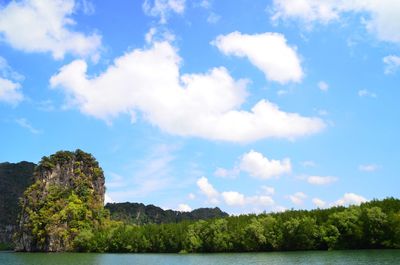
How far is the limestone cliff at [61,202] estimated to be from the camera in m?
122

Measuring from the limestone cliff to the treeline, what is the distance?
11.0 metres

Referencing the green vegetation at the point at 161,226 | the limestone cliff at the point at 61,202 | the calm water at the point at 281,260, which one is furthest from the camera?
the limestone cliff at the point at 61,202

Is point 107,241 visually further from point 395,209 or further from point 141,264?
point 395,209

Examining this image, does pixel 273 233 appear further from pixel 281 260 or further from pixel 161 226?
pixel 161 226

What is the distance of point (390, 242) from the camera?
227 feet

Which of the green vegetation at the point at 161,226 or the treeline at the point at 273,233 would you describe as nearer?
the treeline at the point at 273,233

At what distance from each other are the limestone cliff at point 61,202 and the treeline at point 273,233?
36.1 ft

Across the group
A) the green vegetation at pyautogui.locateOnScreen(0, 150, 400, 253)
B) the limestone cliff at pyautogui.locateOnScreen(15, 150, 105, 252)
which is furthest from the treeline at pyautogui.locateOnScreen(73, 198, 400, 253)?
the limestone cliff at pyautogui.locateOnScreen(15, 150, 105, 252)

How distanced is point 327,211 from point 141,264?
37958 mm

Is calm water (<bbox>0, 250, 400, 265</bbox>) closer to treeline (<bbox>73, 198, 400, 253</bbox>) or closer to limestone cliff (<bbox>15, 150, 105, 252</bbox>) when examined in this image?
treeline (<bbox>73, 198, 400, 253</bbox>)

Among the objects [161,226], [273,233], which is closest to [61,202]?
[161,226]

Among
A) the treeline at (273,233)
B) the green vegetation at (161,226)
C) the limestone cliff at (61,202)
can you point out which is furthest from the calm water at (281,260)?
the limestone cliff at (61,202)

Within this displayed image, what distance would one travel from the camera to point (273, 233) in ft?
275

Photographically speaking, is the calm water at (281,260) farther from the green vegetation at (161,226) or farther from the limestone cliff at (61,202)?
the limestone cliff at (61,202)
